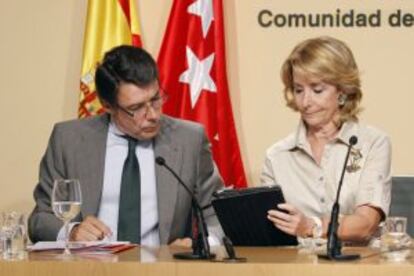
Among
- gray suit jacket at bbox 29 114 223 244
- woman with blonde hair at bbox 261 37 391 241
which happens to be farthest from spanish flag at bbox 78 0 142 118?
woman with blonde hair at bbox 261 37 391 241

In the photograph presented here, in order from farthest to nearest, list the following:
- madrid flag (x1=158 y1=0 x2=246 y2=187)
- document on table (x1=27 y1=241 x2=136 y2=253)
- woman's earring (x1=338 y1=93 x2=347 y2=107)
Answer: madrid flag (x1=158 y1=0 x2=246 y2=187) → woman's earring (x1=338 y1=93 x2=347 y2=107) → document on table (x1=27 y1=241 x2=136 y2=253)

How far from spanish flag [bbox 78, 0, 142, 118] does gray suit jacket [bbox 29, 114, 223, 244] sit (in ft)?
3.06

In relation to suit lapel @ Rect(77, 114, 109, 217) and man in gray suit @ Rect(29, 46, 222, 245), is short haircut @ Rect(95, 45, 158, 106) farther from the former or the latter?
suit lapel @ Rect(77, 114, 109, 217)

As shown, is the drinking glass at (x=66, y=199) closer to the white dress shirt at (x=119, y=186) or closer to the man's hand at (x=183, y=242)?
the man's hand at (x=183, y=242)

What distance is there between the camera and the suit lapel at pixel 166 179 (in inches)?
151

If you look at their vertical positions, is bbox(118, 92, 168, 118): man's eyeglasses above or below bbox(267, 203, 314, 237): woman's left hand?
above

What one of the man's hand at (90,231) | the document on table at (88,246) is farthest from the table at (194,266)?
the man's hand at (90,231)

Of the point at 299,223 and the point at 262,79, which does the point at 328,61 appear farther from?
the point at 262,79

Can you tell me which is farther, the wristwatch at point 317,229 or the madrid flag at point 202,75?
the madrid flag at point 202,75

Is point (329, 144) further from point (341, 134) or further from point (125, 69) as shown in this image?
point (125, 69)

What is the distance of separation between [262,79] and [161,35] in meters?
0.60

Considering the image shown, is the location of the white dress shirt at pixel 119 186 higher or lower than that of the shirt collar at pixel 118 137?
lower

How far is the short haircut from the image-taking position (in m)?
3.85

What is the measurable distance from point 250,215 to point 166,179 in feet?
2.14
